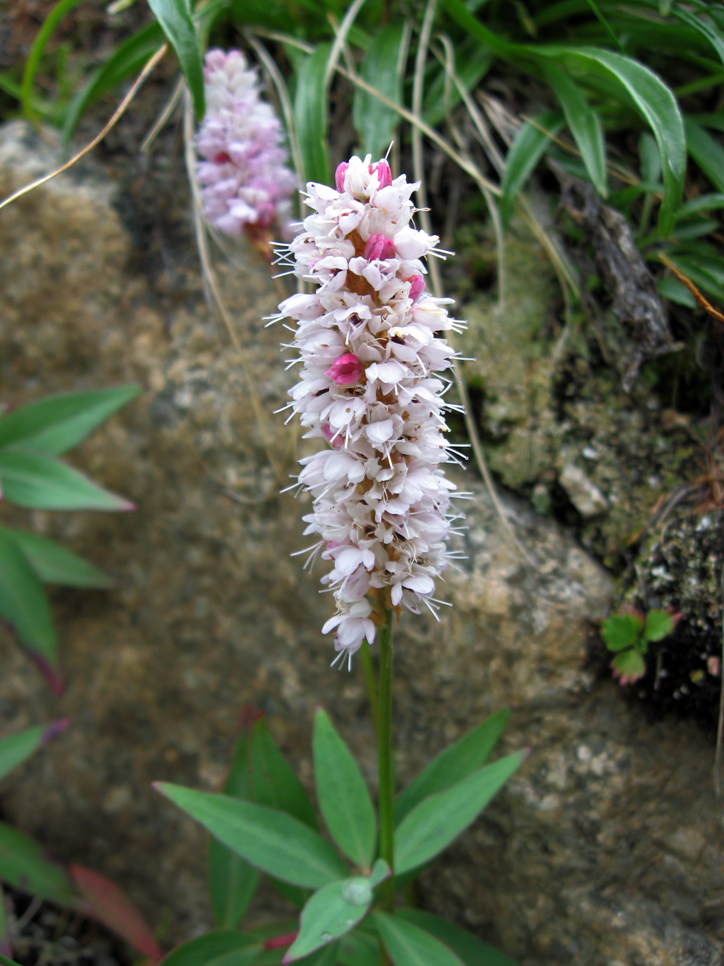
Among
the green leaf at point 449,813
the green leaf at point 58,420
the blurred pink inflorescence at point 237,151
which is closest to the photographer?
the green leaf at point 449,813

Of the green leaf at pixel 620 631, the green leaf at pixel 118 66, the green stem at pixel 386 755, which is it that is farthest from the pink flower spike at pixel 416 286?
the green leaf at pixel 118 66

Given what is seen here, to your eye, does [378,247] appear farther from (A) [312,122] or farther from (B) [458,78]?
(B) [458,78]

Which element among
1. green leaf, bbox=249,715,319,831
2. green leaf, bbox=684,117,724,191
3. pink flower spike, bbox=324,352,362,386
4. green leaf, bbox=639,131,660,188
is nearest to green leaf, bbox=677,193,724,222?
green leaf, bbox=684,117,724,191

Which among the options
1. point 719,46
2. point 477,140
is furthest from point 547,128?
point 719,46

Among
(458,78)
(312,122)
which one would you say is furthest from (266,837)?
(458,78)

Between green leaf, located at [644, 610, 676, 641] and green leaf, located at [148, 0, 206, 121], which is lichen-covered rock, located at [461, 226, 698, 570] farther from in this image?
green leaf, located at [148, 0, 206, 121]

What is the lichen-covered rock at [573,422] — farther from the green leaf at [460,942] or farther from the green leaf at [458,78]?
the green leaf at [460,942]
